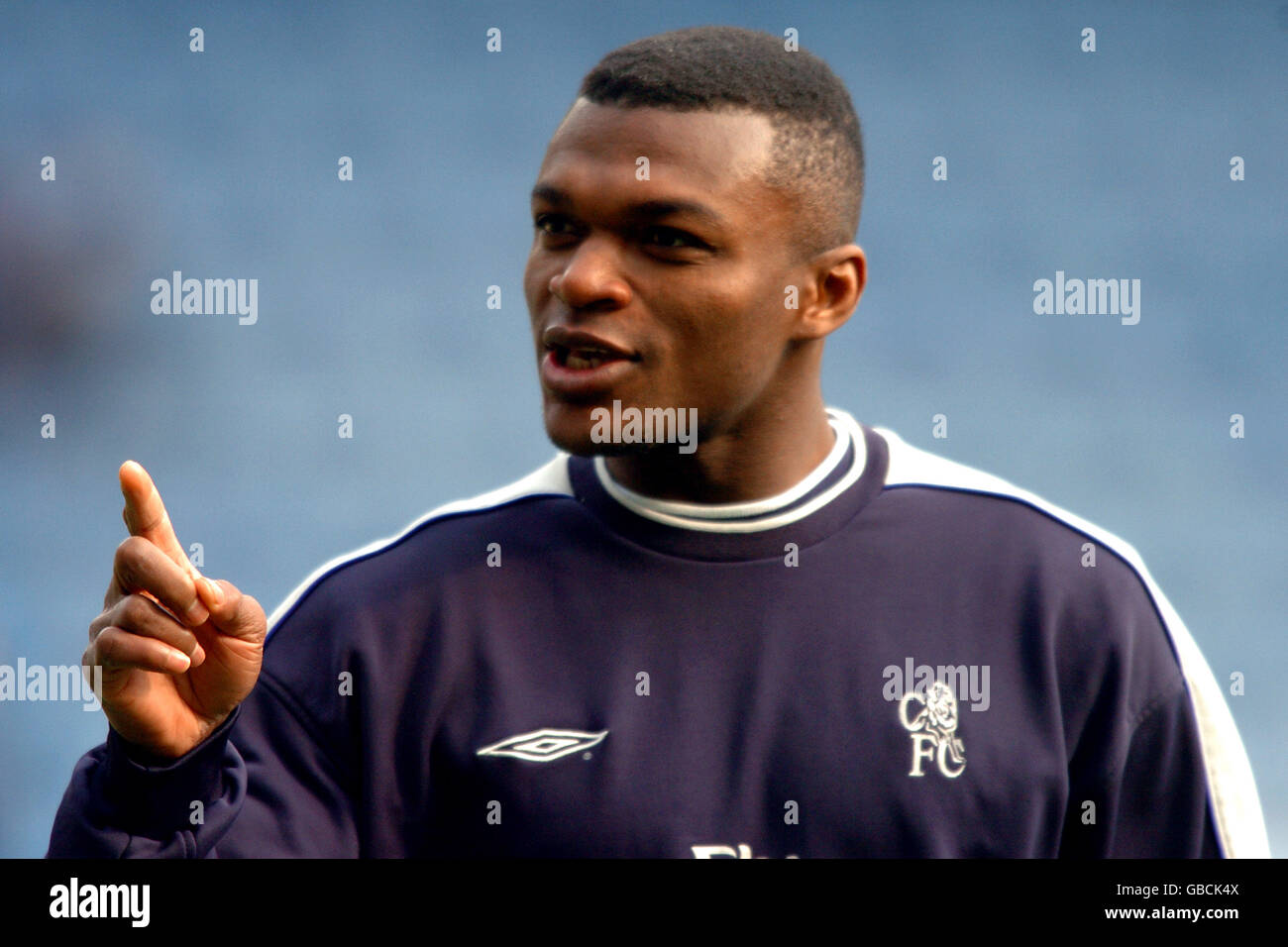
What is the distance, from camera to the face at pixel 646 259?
2.06m

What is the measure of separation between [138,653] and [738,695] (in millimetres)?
788

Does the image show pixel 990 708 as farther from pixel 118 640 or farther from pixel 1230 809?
pixel 118 640

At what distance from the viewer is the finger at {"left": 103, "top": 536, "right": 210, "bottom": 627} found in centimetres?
171

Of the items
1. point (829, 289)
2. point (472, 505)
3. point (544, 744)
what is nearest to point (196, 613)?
point (544, 744)

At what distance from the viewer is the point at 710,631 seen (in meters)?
2.14

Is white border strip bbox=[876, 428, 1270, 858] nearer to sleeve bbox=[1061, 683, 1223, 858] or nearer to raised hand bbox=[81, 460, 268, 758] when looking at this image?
sleeve bbox=[1061, 683, 1223, 858]

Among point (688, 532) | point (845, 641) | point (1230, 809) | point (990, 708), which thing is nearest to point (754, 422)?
point (688, 532)

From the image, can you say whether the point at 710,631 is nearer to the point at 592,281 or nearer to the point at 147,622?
the point at 592,281

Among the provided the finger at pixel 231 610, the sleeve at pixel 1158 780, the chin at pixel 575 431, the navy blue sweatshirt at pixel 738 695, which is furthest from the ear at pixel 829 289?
the finger at pixel 231 610

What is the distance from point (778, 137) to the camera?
2.14m

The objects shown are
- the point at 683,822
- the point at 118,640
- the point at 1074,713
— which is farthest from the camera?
the point at 1074,713

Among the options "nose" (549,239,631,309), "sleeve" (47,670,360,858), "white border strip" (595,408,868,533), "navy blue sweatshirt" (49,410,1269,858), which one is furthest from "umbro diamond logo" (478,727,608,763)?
"nose" (549,239,631,309)

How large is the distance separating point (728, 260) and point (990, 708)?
0.70 meters

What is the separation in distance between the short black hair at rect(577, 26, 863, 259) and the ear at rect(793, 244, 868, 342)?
2 centimetres
